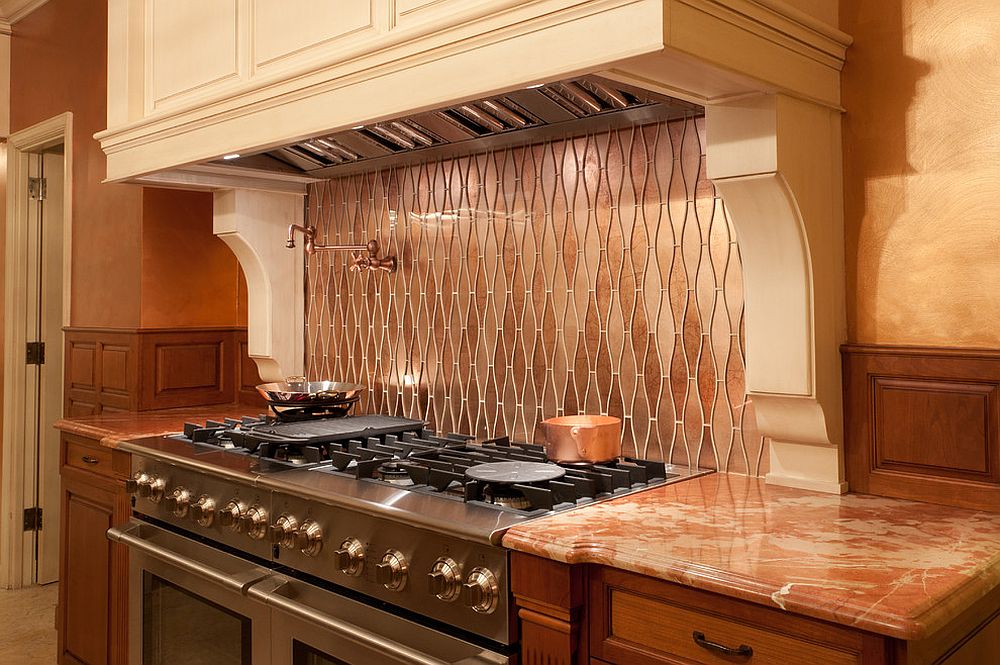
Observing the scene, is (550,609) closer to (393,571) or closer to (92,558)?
(393,571)

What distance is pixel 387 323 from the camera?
9.18ft

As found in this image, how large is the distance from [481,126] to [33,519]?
3138 mm

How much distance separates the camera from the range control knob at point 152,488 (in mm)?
2396

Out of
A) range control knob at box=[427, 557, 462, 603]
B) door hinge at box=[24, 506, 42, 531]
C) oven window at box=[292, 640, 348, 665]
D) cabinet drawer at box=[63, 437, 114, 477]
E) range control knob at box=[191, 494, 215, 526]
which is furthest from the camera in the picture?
door hinge at box=[24, 506, 42, 531]

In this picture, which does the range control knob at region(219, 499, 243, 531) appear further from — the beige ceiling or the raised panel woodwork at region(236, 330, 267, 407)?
the beige ceiling

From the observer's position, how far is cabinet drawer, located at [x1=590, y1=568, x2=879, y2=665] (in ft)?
3.81

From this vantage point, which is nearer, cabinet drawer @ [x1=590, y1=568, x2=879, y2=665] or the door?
cabinet drawer @ [x1=590, y1=568, x2=879, y2=665]

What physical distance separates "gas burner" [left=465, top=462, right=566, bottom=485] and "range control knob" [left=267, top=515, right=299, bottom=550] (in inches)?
16.9

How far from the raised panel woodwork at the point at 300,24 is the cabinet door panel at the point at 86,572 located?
1503 mm

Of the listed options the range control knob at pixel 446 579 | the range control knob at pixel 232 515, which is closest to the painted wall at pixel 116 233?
the range control knob at pixel 232 515

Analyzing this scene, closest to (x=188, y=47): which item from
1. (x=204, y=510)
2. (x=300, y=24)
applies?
(x=300, y=24)

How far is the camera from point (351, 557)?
177 centimetres

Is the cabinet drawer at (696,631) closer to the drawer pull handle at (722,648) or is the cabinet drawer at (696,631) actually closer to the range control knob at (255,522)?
the drawer pull handle at (722,648)

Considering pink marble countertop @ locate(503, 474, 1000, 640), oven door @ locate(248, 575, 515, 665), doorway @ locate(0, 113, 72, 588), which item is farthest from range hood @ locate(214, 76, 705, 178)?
doorway @ locate(0, 113, 72, 588)
